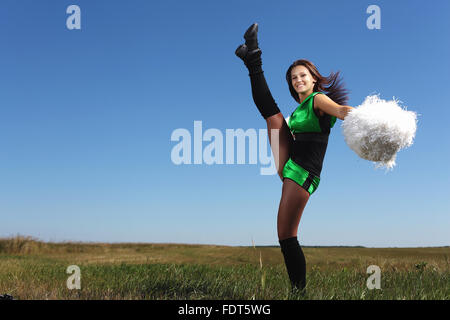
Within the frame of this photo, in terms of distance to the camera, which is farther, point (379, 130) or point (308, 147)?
point (308, 147)

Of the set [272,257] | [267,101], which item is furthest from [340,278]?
[267,101]

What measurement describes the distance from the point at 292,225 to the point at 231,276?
1900mm

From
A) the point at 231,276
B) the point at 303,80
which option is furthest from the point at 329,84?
the point at 231,276

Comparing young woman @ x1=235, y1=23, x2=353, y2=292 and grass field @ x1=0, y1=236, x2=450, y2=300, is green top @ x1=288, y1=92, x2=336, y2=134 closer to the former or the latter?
young woman @ x1=235, y1=23, x2=353, y2=292

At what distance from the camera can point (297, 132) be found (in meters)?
4.03

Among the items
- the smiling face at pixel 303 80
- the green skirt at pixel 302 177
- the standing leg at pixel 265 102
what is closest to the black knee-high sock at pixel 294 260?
the green skirt at pixel 302 177

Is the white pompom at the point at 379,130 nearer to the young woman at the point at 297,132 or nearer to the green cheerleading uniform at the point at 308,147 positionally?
the young woman at the point at 297,132

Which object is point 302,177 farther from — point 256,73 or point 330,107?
point 256,73

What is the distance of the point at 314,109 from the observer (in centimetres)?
391

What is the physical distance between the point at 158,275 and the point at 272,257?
7.20 feet

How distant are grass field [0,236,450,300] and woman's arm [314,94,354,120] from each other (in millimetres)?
1658

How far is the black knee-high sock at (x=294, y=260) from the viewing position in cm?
387

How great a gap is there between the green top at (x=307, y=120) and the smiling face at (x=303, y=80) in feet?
0.51
